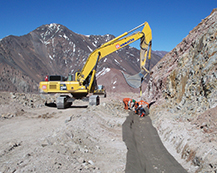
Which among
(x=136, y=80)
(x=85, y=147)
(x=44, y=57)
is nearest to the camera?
(x=85, y=147)

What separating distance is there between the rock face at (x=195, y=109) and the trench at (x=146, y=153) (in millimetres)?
379

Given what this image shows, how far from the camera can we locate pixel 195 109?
1052 cm

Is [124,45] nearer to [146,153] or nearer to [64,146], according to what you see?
[146,153]

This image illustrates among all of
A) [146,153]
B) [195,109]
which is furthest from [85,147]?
[195,109]

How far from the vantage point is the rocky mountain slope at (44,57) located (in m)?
37.1

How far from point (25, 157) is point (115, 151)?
3484 millimetres

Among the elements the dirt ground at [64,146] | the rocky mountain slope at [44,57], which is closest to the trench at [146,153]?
the dirt ground at [64,146]

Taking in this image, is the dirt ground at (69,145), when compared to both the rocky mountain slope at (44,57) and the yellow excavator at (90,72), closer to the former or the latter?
the yellow excavator at (90,72)

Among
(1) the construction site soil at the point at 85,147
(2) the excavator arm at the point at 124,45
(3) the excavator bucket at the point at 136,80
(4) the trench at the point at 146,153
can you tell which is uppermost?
(2) the excavator arm at the point at 124,45

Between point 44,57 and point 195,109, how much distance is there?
60.3m

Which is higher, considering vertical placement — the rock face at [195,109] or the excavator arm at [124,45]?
the excavator arm at [124,45]

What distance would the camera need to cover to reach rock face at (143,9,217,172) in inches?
266

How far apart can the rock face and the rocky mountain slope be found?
87.8 ft

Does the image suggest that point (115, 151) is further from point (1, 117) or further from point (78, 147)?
point (1, 117)
